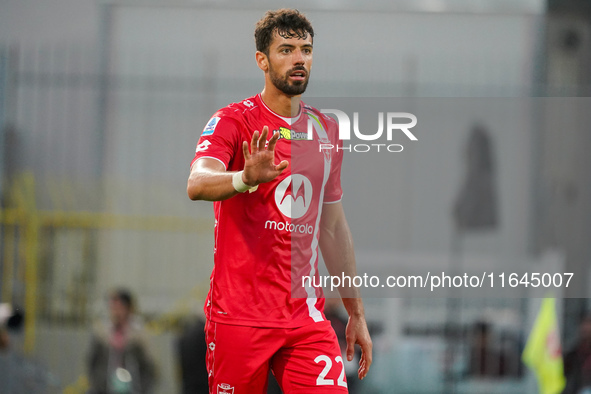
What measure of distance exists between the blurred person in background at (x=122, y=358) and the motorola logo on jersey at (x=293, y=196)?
16.7ft

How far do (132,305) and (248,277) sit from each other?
5212 mm

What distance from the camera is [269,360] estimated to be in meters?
3.89

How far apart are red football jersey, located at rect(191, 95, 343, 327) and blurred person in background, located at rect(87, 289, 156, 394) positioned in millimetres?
4856

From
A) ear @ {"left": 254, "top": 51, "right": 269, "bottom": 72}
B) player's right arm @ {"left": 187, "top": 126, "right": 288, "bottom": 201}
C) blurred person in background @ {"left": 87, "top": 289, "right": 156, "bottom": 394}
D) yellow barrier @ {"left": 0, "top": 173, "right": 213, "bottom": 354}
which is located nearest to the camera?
player's right arm @ {"left": 187, "top": 126, "right": 288, "bottom": 201}

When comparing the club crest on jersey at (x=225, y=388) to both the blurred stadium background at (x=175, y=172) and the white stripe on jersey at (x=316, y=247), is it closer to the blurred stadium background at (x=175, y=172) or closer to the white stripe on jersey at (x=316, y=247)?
the white stripe on jersey at (x=316, y=247)

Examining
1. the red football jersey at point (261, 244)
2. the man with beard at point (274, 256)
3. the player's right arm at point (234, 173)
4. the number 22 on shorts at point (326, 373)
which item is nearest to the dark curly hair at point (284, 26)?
the man with beard at point (274, 256)

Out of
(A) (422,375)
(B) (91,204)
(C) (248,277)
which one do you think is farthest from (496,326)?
(C) (248,277)

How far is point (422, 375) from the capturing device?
9.33 meters

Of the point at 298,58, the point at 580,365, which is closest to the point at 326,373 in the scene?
the point at 298,58

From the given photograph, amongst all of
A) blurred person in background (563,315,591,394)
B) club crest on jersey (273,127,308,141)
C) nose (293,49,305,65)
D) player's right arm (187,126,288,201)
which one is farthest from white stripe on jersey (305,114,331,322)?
blurred person in background (563,315,591,394)

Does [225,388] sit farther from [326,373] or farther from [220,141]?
[220,141]

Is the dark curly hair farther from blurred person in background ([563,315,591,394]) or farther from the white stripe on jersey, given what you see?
blurred person in background ([563,315,591,394])

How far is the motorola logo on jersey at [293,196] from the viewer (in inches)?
151

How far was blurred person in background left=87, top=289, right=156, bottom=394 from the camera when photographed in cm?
848
